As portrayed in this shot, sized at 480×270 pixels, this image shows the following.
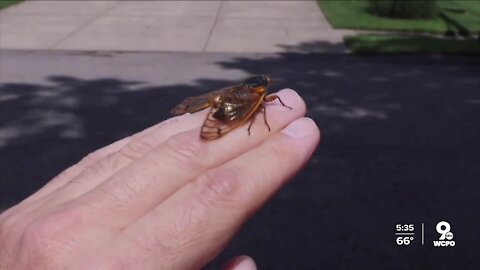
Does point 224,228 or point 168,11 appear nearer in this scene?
point 224,228

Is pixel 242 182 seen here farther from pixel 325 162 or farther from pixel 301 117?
pixel 325 162

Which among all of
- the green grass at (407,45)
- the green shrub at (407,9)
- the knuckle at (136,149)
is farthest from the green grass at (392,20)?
the knuckle at (136,149)

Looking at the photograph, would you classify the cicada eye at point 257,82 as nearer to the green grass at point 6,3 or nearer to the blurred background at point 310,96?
the blurred background at point 310,96

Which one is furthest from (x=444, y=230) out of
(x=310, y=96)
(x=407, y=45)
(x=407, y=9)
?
(x=407, y=9)

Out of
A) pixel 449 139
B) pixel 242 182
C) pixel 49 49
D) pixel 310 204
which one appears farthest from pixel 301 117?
pixel 49 49

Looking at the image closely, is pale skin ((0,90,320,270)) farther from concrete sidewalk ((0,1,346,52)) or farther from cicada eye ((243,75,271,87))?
concrete sidewalk ((0,1,346,52))

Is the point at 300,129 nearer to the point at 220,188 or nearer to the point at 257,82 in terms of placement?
the point at 220,188
